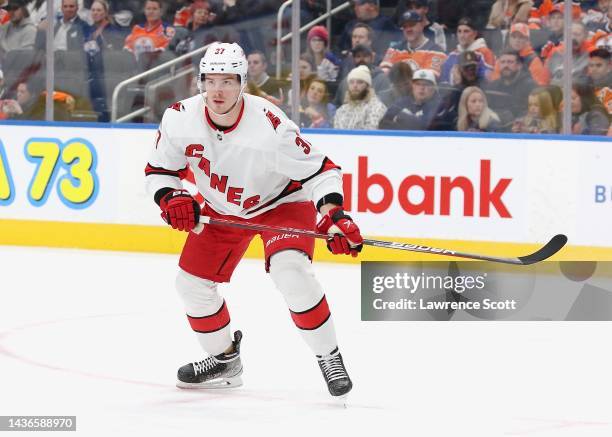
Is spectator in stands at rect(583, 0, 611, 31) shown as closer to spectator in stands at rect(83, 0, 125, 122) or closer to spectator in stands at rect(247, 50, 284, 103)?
spectator in stands at rect(247, 50, 284, 103)

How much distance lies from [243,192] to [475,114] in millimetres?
3175

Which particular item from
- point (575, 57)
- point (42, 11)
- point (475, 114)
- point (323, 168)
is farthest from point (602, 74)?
point (42, 11)

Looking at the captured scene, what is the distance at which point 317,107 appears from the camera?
7.52 m

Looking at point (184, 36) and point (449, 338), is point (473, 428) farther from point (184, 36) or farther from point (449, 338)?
point (184, 36)

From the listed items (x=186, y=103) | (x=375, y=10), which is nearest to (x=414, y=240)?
(x=375, y=10)

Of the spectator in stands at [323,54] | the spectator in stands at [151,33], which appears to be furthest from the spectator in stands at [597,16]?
the spectator in stands at [151,33]

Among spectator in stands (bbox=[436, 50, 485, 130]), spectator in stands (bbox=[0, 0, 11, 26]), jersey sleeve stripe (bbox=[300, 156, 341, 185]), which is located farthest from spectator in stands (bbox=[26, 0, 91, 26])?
jersey sleeve stripe (bbox=[300, 156, 341, 185])

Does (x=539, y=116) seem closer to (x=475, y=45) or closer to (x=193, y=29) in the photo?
(x=475, y=45)

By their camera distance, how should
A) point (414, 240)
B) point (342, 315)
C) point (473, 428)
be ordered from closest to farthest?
point (473, 428), point (342, 315), point (414, 240)

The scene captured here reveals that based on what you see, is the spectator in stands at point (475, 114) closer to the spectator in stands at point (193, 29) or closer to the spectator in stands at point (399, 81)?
the spectator in stands at point (399, 81)

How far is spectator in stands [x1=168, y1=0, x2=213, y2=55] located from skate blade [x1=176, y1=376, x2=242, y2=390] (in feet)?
12.1

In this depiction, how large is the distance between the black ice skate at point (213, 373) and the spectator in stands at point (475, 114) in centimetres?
306

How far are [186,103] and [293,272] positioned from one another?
662 mm

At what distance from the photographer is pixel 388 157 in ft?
23.8
